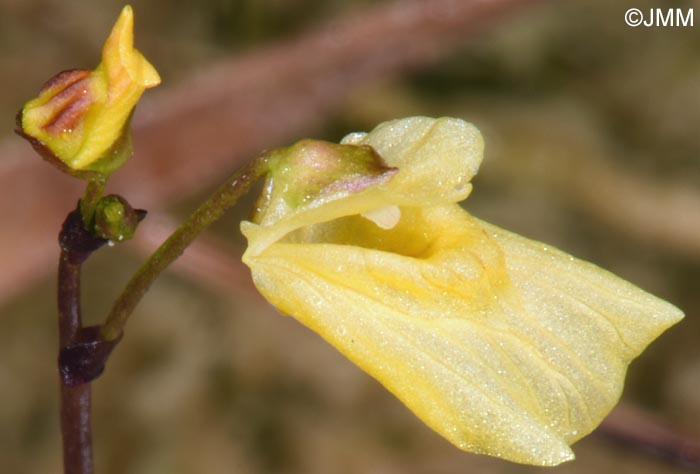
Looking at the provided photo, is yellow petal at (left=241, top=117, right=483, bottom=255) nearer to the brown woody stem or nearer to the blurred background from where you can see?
the brown woody stem

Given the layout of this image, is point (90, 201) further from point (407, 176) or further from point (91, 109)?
point (407, 176)

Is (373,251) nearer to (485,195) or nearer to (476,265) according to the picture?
(476,265)

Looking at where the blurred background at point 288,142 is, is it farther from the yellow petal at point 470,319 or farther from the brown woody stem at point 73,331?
the yellow petal at point 470,319

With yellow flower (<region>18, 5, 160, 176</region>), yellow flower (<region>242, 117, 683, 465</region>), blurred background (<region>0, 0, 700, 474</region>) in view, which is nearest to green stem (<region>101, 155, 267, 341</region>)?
yellow flower (<region>242, 117, 683, 465</region>)

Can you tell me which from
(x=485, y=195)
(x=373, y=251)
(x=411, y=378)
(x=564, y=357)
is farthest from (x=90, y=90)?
(x=485, y=195)

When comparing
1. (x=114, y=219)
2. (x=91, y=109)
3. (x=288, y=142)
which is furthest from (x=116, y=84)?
(x=288, y=142)

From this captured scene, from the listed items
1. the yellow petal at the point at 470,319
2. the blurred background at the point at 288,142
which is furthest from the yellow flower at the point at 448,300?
the blurred background at the point at 288,142
